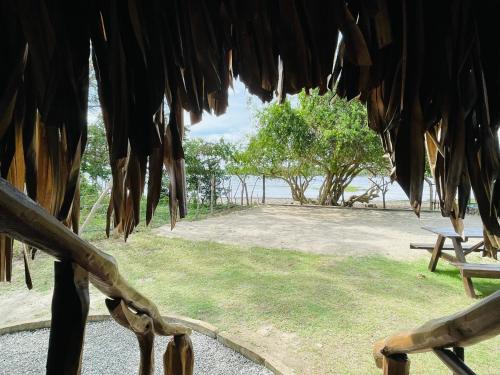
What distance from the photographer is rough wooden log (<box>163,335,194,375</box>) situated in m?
1.01

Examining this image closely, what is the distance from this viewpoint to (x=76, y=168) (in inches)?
26.7

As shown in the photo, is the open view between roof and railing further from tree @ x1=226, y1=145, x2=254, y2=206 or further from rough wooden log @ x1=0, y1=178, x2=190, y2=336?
tree @ x1=226, y1=145, x2=254, y2=206

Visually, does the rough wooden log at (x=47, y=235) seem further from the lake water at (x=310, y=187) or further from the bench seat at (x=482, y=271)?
the lake water at (x=310, y=187)

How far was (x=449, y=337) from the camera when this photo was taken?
0.63 meters

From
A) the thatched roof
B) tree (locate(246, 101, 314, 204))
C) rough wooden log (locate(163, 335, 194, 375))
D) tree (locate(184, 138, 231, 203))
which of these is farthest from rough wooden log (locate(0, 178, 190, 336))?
tree (locate(184, 138, 231, 203))

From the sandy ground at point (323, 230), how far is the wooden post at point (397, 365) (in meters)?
4.36

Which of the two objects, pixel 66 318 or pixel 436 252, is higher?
pixel 66 318

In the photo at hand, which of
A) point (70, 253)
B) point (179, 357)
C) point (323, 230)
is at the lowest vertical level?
point (323, 230)

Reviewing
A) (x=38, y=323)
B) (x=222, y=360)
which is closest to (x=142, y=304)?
(x=222, y=360)

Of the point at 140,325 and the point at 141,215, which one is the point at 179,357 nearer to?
the point at 140,325

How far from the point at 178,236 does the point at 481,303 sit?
5.93 metres

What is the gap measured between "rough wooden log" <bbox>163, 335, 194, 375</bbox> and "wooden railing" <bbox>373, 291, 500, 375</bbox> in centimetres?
56

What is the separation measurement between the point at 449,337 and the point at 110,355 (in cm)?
261

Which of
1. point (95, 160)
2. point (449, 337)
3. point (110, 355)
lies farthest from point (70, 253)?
point (95, 160)
